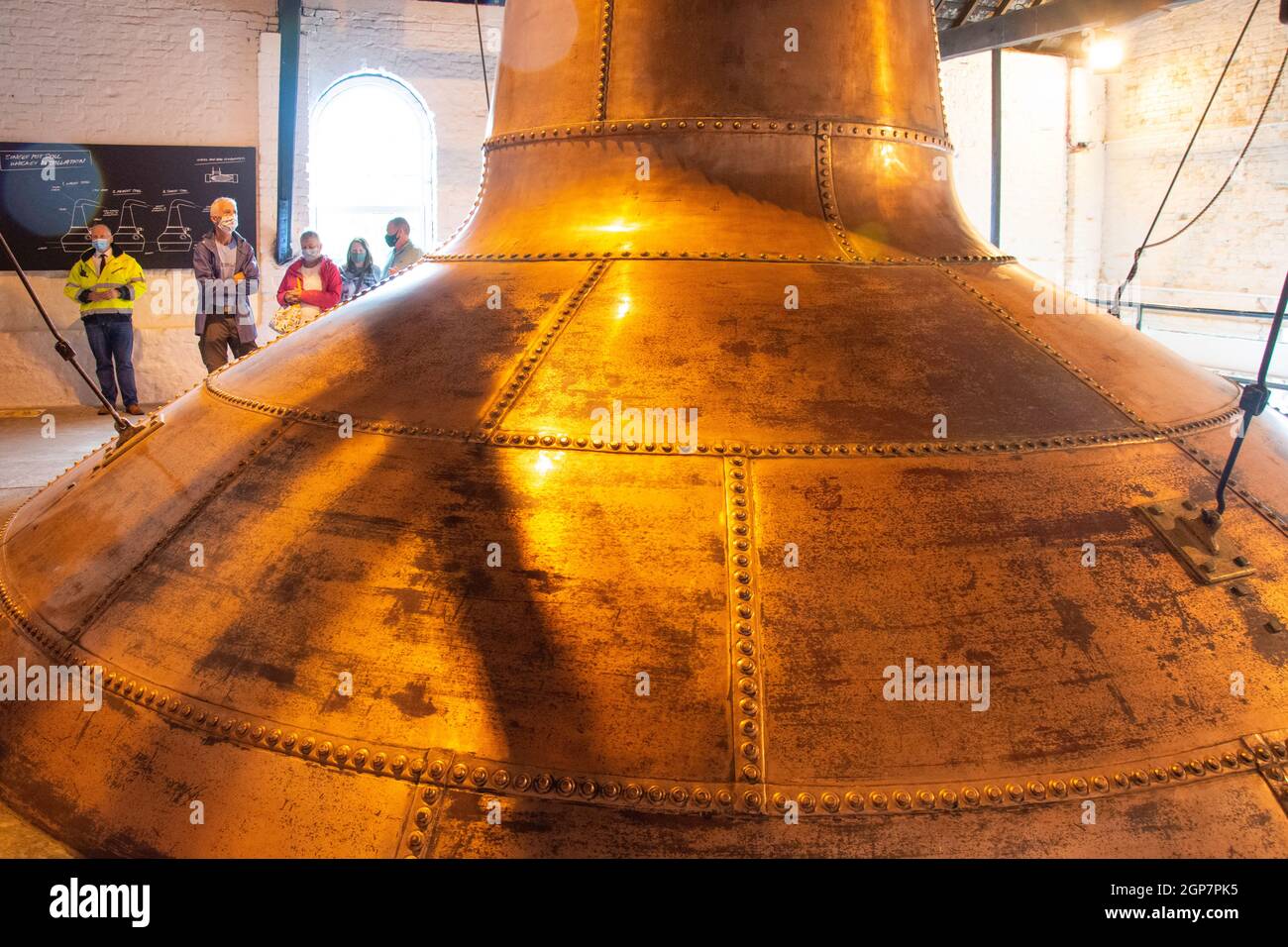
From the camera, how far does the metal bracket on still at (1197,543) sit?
8.04 feet

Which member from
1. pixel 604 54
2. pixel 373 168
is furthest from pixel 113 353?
pixel 604 54

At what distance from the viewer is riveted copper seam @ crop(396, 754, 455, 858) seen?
78.3 inches

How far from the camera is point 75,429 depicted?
30.5 feet

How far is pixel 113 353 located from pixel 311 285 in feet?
10.6

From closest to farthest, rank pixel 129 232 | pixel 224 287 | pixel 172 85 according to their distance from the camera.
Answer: pixel 224 287, pixel 172 85, pixel 129 232

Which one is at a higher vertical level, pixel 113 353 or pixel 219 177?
pixel 219 177

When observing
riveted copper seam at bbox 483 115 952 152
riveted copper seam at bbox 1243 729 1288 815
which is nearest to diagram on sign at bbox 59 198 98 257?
riveted copper seam at bbox 483 115 952 152

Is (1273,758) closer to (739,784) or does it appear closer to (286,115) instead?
(739,784)

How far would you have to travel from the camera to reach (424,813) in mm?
2025

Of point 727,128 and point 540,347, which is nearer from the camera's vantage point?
point 540,347

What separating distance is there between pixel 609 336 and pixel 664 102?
899 mm

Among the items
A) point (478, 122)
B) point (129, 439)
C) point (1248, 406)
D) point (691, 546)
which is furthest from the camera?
point (478, 122)

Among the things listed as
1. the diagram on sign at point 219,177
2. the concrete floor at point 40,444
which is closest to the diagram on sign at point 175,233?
the diagram on sign at point 219,177
